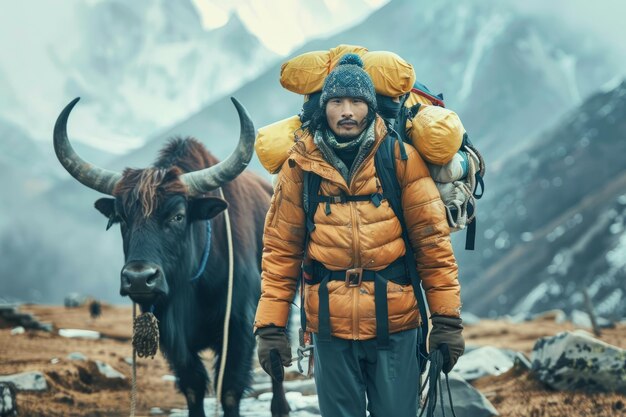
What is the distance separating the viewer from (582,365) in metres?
7.05

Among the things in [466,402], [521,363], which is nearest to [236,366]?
[466,402]

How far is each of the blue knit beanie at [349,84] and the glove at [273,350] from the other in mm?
1032

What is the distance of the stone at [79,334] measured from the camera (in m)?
13.8

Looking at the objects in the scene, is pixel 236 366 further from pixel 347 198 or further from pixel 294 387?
pixel 347 198

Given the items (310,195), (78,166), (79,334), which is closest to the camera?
(310,195)

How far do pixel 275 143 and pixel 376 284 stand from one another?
2.63 ft

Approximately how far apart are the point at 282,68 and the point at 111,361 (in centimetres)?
740

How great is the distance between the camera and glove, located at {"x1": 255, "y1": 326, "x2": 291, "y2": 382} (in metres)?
3.64

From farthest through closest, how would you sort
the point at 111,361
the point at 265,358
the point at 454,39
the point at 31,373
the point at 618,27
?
1. the point at 454,39
2. the point at 618,27
3. the point at 111,361
4. the point at 31,373
5. the point at 265,358

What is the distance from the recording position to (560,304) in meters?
44.2

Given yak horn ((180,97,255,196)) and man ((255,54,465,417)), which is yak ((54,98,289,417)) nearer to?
yak horn ((180,97,255,196))

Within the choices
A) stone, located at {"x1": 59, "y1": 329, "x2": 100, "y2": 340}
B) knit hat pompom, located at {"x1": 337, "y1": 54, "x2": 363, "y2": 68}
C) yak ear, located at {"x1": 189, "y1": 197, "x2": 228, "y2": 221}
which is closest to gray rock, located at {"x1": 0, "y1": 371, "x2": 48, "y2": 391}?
yak ear, located at {"x1": 189, "y1": 197, "x2": 228, "y2": 221}

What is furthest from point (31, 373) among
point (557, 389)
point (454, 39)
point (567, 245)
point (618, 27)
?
point (454, 39)

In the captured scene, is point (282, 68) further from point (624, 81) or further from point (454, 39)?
point (454, 39)
